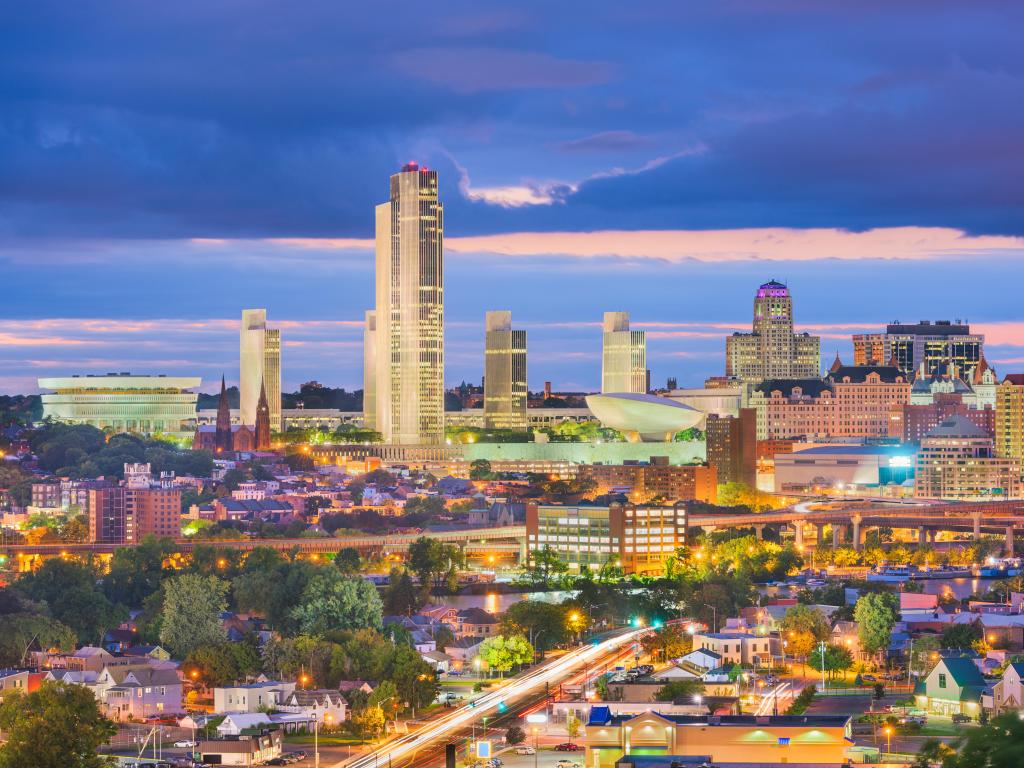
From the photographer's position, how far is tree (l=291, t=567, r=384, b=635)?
75500 mm

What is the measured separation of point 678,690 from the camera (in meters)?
56.6

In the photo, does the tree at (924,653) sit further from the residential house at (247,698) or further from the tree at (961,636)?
the residential house at (247,698)

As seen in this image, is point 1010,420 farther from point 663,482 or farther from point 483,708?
point 483,708

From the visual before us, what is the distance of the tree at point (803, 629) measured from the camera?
7206cm

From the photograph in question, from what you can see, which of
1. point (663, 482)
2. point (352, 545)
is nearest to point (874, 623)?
point (352, 545)

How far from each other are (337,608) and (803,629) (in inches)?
610

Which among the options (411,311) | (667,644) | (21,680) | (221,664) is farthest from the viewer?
(411,311)

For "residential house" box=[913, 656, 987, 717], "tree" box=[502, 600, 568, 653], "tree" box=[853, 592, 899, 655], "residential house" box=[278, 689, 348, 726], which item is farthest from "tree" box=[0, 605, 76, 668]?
"residential house" box=[913, 656, 987, 717]

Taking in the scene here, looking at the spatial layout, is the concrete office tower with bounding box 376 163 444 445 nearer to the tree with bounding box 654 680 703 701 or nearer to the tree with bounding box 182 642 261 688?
the tree with bounding box 182 642 261 688

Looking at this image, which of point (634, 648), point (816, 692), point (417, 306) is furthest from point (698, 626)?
point (417, 306)

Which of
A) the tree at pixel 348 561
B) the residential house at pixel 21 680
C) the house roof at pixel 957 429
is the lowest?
the residential house at pixel 21 680

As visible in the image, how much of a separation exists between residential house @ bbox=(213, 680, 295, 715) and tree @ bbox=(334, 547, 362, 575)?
130 ft

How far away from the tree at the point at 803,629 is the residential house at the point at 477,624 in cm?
981

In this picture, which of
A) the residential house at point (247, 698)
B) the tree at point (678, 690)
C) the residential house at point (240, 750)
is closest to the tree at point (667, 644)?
the tree at point (678, 690)
